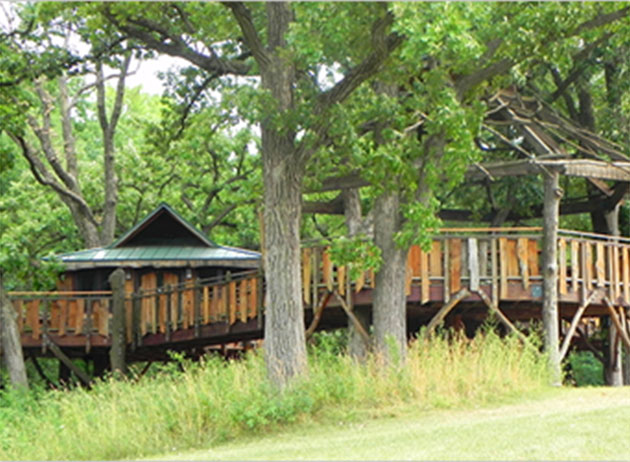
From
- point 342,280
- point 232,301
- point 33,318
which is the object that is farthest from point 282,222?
point 33,318

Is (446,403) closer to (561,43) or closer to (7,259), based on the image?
(561,43)

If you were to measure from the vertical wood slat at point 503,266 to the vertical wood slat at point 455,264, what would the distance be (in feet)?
2.43

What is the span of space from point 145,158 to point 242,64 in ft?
52.3

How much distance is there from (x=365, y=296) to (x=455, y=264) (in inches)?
71.2

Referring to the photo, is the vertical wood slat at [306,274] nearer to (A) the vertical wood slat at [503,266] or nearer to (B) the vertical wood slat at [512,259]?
(A) the vertical wood slat at [503,266]

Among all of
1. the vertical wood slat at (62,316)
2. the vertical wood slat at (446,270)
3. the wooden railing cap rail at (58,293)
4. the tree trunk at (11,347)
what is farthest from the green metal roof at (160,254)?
the vertical wood slat at (446,270)

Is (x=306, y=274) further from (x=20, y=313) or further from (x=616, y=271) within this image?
(x=20, y=313)

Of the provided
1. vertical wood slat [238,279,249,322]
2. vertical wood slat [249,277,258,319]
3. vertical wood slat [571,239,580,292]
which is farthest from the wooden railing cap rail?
vertical wood slat [571,239,580,292]

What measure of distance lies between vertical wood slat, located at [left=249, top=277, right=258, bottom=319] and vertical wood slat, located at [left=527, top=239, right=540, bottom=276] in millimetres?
5835

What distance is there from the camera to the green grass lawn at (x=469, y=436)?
11.5m

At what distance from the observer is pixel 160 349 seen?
28375mm

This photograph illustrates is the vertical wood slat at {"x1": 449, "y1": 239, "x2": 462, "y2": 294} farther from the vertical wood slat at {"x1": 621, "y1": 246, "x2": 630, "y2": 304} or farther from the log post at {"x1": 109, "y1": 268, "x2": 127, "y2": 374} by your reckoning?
the log post at {"x1": 109, "y1": 268, "x2": 127, "y2": 374}

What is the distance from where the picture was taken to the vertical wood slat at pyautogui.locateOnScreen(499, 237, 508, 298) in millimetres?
20406

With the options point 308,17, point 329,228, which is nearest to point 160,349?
point 329,228
